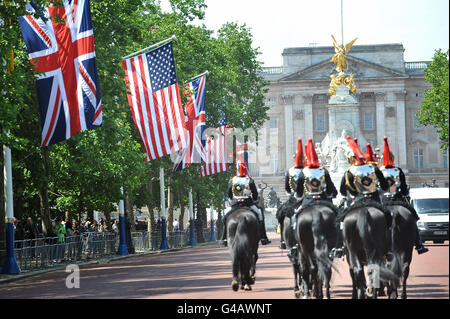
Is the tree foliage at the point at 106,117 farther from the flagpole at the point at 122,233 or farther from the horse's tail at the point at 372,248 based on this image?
the horse's tail at the point at 372,248

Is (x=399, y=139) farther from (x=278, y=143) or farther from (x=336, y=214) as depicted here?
(x=336, y=214)

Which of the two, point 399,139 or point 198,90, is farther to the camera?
point 399,139

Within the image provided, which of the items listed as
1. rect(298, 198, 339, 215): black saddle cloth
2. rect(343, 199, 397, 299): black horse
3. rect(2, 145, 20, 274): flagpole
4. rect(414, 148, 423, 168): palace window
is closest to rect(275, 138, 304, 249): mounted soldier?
rect(298, 198, 339, 215): black saddle cloth

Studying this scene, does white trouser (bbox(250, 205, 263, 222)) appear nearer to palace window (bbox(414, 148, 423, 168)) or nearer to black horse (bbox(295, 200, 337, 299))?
black horse (bbox(295, 200, 337, 299))

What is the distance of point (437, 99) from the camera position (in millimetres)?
74625

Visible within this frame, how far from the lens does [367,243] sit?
15617 mm

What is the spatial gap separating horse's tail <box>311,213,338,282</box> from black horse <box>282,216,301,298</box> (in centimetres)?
158

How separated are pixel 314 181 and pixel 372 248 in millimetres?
2403

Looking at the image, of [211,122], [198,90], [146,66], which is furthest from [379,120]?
[146,66]

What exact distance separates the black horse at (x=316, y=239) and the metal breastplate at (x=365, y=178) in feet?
2.23

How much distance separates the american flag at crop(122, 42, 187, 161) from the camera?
3294cm

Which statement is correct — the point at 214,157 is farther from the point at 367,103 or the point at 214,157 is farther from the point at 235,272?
the point at 367,103

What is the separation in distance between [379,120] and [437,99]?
220ft

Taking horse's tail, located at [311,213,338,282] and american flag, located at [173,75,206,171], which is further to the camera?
american flag, located at [173,75,206,171]
